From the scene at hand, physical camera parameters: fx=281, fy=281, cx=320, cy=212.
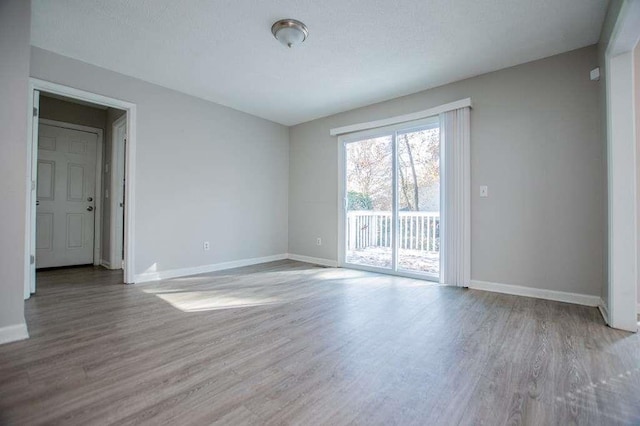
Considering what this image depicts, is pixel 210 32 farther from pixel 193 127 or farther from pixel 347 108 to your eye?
pixel 347 108

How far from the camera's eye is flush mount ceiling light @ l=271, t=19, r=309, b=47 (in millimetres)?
2373

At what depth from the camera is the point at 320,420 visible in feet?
3.93

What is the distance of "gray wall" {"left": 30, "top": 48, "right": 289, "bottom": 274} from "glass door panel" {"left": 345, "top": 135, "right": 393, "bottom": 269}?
1.39m

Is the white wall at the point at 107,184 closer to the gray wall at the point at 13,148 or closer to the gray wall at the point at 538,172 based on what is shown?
the gray wall at the point at 13,148

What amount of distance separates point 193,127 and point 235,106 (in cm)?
75

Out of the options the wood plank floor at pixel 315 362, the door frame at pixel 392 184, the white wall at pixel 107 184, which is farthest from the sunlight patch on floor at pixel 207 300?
the white wall at pixel 107 184

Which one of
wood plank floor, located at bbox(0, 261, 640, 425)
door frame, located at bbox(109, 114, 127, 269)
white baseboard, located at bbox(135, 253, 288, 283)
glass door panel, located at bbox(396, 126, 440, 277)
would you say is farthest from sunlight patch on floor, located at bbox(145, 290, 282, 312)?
glass door panel, located at bbox(396, 126, 440, 277)

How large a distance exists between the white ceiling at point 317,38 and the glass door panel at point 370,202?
966 millimetres

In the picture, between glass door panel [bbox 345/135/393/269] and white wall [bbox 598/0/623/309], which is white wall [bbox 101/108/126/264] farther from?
white wall [bbox 598/0/623/309]

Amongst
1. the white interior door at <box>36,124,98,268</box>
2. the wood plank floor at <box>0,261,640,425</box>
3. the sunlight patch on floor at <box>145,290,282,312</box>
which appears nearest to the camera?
the wood plank floor at <box>0,261,640,425</box>

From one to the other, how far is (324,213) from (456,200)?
215cm

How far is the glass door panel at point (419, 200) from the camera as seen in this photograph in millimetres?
3734

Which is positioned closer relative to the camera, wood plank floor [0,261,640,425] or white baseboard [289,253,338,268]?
wood plank floor [0,261,640,425]

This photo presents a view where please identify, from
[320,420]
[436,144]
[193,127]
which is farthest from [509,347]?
[193,127]
